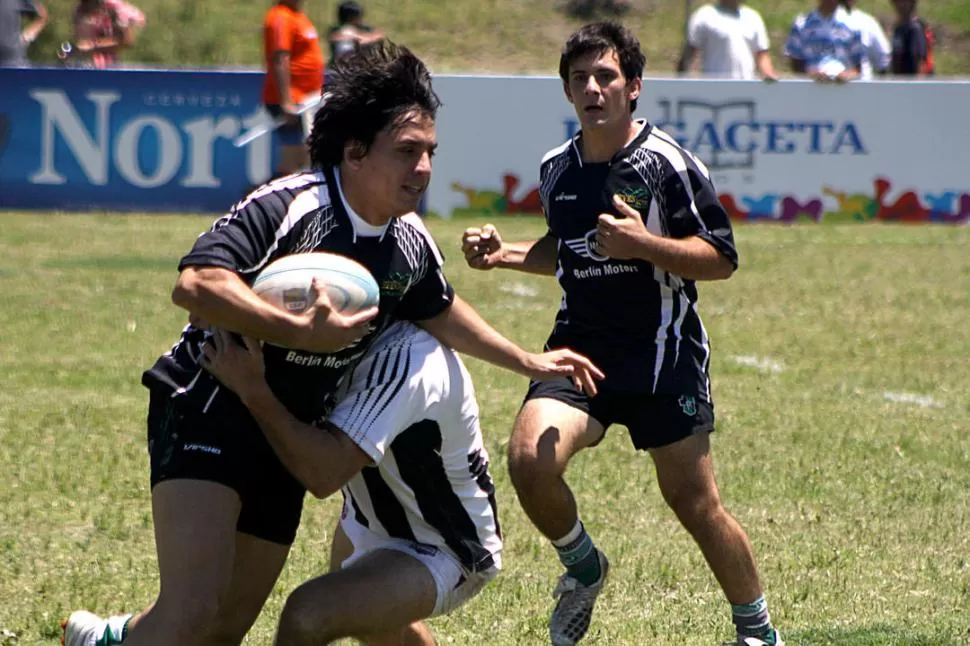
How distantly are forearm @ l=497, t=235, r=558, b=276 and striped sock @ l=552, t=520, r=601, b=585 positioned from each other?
0.95m

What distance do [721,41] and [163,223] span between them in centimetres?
622

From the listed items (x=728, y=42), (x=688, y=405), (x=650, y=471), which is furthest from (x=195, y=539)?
(x=728, y=42)

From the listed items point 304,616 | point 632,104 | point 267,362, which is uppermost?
point 632,104

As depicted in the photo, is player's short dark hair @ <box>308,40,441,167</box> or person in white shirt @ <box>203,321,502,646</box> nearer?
person in white shirt @ <box>203,321,502,646</box>

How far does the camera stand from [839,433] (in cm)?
823

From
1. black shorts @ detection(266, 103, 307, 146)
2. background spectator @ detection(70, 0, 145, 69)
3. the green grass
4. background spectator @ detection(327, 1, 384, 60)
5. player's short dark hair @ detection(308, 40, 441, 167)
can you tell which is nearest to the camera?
player's short dark hair @ detection(308, 40, 441, 167)

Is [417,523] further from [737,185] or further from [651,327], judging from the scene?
[737,185]

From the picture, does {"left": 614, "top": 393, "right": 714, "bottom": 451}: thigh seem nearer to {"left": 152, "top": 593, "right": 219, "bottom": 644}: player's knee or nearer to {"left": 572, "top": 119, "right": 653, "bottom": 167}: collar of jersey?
{"left": 572, "top": 119, "right": 653, "bottom": 167}: collar of jersey

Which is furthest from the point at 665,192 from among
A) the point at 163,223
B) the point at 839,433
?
the point at 163,223

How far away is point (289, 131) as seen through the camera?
15.3 m

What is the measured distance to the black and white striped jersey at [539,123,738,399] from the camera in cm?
532

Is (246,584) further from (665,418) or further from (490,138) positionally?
(490,138)

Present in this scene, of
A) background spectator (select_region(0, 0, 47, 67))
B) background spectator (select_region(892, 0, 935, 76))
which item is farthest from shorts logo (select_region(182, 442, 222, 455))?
background spectator (select_region(892, 0, 935, 76))

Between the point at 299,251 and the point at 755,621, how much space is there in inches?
80.2
